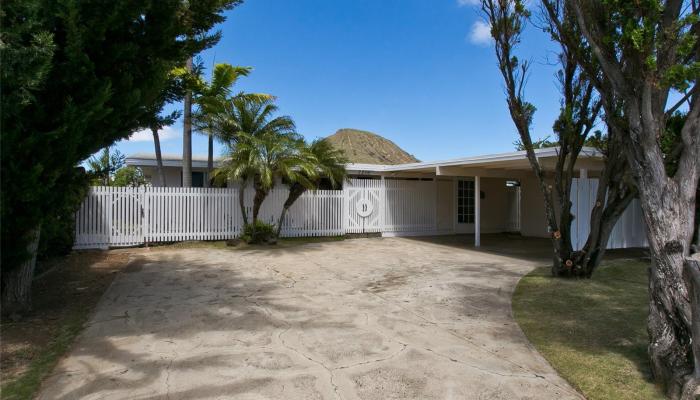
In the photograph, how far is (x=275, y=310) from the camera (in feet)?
19.0

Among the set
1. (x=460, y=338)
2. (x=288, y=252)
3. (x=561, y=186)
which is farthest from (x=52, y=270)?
(x=561, y=186)

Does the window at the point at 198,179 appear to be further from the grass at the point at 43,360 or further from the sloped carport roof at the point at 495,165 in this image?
the grass at the point at 43,360

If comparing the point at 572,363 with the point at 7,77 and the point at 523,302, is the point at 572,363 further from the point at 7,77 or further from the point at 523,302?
the point at 7,77

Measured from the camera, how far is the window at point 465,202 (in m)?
17.8

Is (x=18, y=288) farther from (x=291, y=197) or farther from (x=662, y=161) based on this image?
(x=291, y=197)

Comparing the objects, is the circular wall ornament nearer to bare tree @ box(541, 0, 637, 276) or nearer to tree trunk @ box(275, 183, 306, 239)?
tree trunk @ box(275, 183, 306, 239)

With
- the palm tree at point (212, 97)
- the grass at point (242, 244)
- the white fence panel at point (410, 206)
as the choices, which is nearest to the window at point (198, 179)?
the palm tree at point (212, 97)

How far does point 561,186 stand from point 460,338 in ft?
14.5

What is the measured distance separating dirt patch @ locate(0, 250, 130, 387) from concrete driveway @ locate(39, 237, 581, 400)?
31cm

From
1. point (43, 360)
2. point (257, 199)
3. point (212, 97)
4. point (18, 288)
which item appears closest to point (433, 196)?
point (257, 199)

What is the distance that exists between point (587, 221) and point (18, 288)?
10.7m

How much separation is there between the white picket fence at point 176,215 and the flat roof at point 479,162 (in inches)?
94.0

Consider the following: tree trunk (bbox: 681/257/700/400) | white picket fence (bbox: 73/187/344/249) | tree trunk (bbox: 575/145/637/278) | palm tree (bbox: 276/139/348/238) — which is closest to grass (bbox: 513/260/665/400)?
tree trunk (bbox: 681/257/700/400)

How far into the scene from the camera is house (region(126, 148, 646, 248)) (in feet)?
48.7
